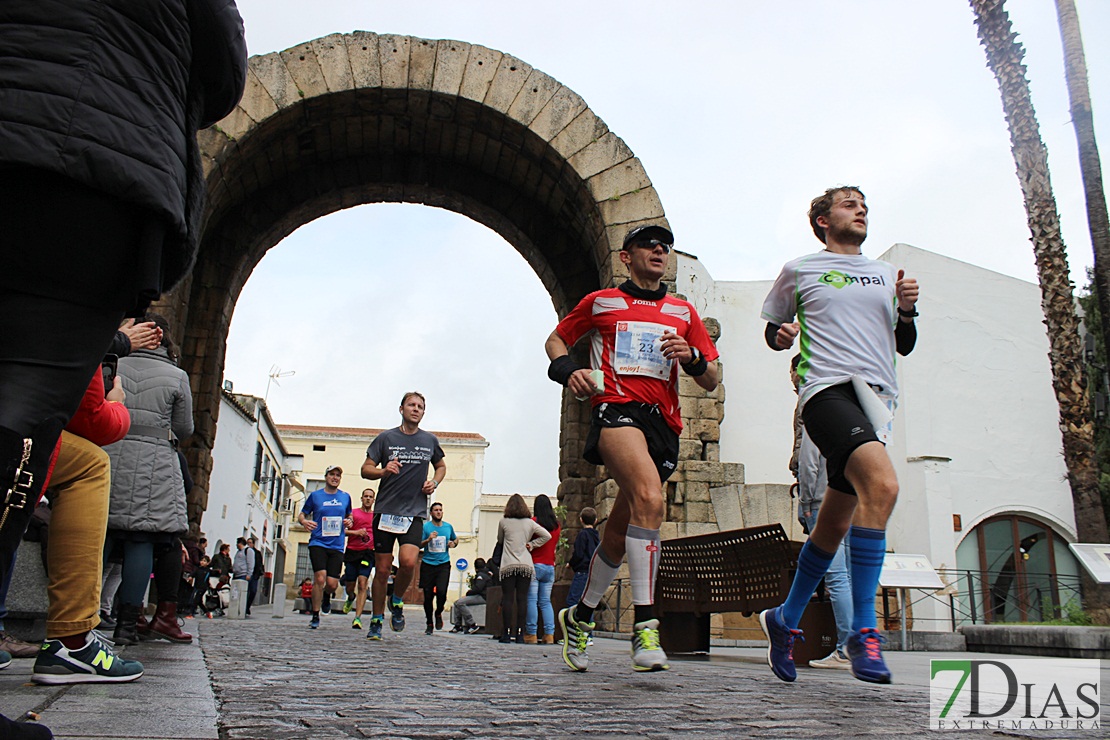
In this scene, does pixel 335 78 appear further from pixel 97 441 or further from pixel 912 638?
pixel 912 638

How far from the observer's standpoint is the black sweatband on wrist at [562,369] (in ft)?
14.6

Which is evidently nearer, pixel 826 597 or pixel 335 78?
pixel 826 597

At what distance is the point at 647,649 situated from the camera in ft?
12.2

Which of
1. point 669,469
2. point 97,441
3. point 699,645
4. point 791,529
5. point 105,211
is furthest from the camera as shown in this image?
point 791,529

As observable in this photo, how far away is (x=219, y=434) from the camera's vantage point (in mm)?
27875

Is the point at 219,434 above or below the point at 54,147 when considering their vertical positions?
above

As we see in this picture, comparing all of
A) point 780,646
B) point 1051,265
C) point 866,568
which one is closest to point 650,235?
point 866,568

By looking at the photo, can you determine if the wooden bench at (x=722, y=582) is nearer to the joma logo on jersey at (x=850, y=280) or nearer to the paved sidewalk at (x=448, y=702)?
the paved sidewalk at (x=448, y=702)

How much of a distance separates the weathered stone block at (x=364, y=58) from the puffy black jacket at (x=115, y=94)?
793 cm

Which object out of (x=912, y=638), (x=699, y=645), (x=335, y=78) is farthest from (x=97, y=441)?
(x=912, y=638)

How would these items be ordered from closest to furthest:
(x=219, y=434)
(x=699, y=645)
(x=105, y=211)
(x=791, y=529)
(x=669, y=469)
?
(x=105, y=211) → (x=669, y=469) → (x=699, y=645) → (x=791, y=529) → (x=219, y=434)

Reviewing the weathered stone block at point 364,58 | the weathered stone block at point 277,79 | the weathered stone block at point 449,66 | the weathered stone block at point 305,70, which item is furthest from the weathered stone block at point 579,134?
the weathered stone block at point 277,79

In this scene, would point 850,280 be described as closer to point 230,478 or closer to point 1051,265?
point 1051,265

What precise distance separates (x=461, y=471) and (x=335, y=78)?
46.2 meters
